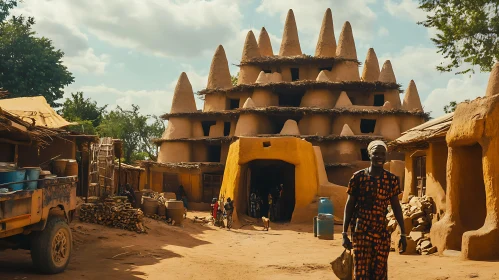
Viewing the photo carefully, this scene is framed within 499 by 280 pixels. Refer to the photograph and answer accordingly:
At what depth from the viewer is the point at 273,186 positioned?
2652 cm

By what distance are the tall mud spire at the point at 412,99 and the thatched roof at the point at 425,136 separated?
2043cm

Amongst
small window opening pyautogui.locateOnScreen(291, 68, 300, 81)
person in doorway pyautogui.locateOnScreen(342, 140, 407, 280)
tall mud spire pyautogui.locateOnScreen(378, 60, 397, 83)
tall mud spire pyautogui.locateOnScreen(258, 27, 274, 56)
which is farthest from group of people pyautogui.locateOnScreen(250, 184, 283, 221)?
tall mud spire pyautogui.locateOnScreen(258, 27, 274, 56)

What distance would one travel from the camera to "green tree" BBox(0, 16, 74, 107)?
29.6 m

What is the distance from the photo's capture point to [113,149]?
18.2 meters

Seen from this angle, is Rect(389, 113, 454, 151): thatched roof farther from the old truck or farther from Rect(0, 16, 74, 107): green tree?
Rect(0, 16, 74, 107): green tree

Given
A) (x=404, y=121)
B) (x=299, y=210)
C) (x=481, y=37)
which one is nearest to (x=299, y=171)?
(x=299, y=210)

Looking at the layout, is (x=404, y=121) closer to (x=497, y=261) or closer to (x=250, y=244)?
(x=250, y=244)

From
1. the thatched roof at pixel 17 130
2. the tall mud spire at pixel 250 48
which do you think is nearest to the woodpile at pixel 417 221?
the thatched roof at pixel 17 130

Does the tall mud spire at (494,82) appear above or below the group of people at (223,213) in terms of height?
above

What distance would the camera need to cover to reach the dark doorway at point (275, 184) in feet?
75.0

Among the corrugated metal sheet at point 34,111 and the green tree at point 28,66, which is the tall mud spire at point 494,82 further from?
the green tree at point 28,66

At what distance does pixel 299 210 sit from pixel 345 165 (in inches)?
387

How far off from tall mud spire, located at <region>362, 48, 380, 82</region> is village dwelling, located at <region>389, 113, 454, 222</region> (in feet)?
74.7

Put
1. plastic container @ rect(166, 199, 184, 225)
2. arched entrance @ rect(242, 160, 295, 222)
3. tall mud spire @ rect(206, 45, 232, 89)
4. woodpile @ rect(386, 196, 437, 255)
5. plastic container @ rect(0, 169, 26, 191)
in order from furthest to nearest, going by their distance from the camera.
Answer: tall mud spire @ rect(206, 45, 232, 89) < arched entrance @ rect(242, 160, 295, 222) < plastic container @ rect(166, 199, 184, 225) < woodpile @ rect(386, 196, 437, 255) < plastic container @ rect(0, 169, 26, 191)
